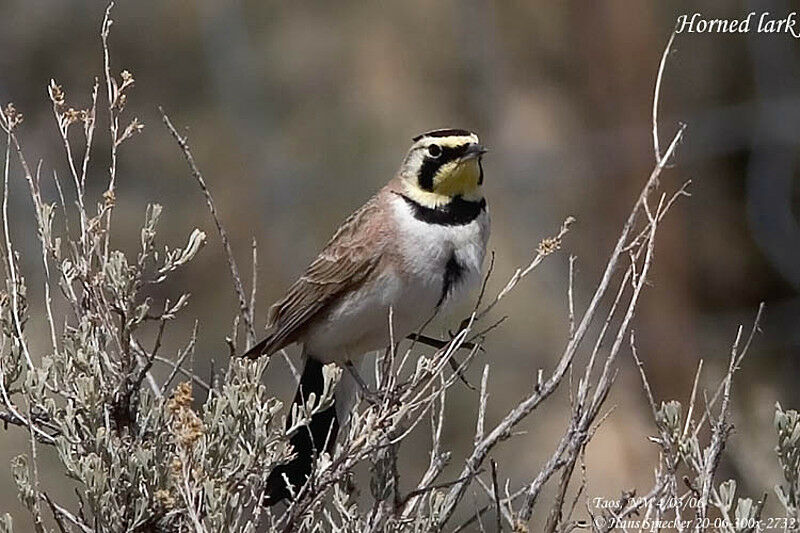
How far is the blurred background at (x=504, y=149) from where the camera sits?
5418 mm

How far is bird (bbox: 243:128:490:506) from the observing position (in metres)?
2.77

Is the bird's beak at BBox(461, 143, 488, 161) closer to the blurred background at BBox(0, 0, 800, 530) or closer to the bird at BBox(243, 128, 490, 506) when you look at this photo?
the bird at BBox(243, 128, 490, 506)

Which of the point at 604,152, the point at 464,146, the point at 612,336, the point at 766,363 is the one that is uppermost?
the point at 464,146

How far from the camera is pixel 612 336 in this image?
16.8ft

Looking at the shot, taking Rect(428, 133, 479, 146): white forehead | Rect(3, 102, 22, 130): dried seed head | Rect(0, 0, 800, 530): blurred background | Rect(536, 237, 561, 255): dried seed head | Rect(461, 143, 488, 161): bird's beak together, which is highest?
Rect(3, 102, 22, 130): dried seed head

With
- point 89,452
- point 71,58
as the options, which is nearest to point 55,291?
point 71,58

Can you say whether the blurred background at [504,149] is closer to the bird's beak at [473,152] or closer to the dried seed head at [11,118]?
the bird's beak at [473,152]

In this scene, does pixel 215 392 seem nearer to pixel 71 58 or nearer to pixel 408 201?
pixel 408 201

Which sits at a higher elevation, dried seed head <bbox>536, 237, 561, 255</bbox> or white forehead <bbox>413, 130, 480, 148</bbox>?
white forehead <bbox>413, 130, 480, 148</bbox>

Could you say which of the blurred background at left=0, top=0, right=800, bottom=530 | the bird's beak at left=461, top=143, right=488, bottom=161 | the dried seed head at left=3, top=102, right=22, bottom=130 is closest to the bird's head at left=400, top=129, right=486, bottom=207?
the bird's beak at left=461, top=143, right=488, bottom=161

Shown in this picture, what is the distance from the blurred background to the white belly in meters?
1.98

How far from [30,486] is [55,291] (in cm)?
370

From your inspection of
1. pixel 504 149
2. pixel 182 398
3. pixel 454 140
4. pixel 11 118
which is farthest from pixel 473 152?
pixel 504 149

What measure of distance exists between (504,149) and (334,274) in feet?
11.7
